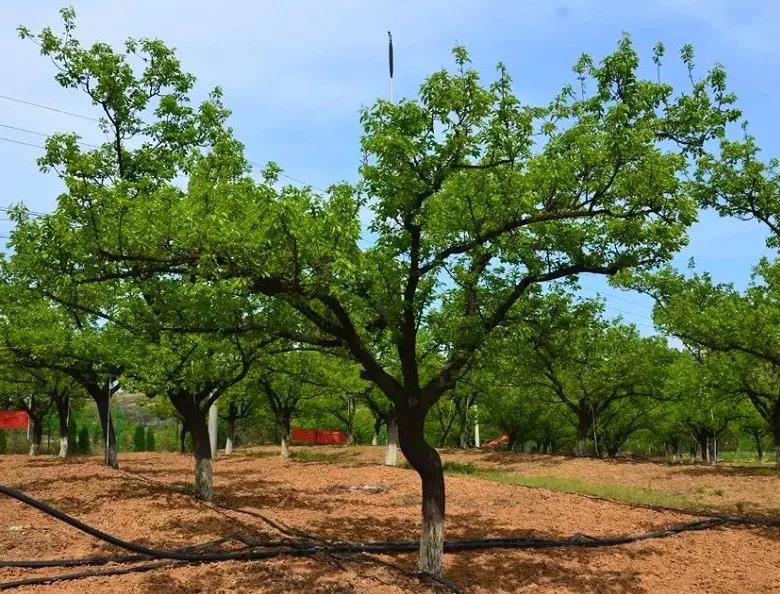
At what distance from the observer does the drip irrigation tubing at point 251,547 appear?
8164 mm

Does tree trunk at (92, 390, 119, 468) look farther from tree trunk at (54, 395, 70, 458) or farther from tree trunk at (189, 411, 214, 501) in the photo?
tree trunk at (54, 395, 70, 458)

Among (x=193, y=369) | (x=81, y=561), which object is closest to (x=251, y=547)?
(x=81, y=561)

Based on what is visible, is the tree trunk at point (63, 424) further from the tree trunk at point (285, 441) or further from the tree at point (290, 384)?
the tree trunk at point (285, 441)

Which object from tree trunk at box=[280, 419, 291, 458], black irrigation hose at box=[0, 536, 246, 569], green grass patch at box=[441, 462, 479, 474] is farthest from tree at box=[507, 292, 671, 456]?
tree trunk at box=[280, 419, 291, 458]

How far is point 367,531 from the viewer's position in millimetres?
11750

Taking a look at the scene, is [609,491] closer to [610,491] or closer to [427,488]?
[610,491]

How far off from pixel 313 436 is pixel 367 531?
150 ft

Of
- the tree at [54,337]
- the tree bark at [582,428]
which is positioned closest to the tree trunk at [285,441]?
the tree at [54,337]

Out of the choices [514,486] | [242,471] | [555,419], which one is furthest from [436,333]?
[555,419]

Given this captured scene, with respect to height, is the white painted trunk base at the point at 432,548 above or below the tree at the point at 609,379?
below

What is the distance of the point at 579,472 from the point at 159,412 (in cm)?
2000

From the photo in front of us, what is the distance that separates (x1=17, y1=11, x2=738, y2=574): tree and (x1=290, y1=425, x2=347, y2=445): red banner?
4694 centimetres

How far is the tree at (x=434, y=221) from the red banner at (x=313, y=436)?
46.9 metres

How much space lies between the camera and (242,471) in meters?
23.0
